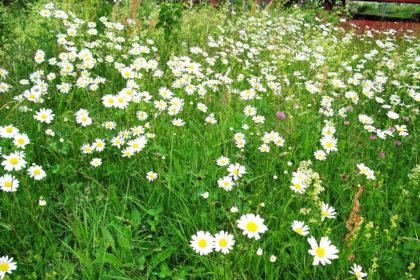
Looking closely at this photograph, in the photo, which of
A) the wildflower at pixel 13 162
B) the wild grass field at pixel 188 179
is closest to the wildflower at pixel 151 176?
the wild grass field at pixel 188 179

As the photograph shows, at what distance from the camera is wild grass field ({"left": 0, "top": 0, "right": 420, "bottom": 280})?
1.48m

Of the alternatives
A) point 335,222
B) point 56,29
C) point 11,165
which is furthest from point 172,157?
point 56,29

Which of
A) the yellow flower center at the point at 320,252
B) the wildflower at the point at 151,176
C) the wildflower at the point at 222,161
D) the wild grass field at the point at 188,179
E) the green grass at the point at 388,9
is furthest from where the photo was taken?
the green grass at the point at 388,9

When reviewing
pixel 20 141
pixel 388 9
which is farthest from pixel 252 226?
pixel 388 9

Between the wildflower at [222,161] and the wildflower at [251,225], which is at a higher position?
the wildflower at [251,225]

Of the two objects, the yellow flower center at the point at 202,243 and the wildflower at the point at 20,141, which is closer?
the yellow flower center at the point at 202,243

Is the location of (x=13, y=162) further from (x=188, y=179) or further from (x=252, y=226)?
(x=252, y=226)

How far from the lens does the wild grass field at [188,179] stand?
1477mm

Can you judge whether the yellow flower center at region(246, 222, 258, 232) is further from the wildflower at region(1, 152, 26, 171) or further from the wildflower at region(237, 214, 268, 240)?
the wildflower at region(1, 152, 26, 171)

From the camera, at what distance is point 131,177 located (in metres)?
1.92

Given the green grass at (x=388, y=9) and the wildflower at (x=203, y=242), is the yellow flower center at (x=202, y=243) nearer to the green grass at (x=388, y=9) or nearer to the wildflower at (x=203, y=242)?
the wildflower at (x=203, y=242)

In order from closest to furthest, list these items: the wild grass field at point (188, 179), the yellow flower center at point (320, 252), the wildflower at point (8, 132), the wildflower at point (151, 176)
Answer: the yellow flower center at point (320, 252)
the wild grass field at point (188, 179)
the wildflower at point (8, 132)
the wildflower at point (151, 176)

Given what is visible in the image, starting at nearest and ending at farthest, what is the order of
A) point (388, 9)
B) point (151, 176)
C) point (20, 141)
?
point (20, 141), point (151, 176), point (388, 9)

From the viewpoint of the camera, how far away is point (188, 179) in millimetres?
1950
